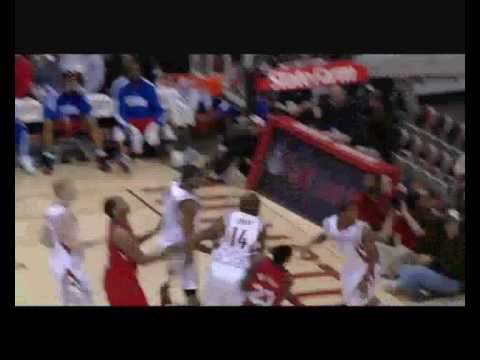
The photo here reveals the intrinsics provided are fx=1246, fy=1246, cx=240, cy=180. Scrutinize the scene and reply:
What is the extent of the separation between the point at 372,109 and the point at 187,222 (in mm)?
1338

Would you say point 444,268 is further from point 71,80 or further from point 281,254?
point 71,80

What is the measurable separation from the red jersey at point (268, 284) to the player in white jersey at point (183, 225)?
13.8 inches

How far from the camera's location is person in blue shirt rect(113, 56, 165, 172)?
25.0 feet

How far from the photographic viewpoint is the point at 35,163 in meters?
7.67

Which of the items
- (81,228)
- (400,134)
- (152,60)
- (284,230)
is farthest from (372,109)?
(81,228)

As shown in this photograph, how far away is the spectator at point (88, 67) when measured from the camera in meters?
7.60

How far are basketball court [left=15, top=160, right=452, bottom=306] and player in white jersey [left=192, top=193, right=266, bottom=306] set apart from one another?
0.06m

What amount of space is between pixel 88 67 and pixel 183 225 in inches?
44.4

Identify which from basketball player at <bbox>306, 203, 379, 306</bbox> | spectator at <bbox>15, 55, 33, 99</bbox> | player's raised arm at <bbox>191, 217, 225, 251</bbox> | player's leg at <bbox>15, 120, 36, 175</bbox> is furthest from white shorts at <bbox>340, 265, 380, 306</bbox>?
spectator at <bbox>15, 55, 33, 99</bbox>


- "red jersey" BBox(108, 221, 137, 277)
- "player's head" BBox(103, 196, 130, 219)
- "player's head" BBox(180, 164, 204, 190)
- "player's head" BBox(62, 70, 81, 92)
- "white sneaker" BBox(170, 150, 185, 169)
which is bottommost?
"red jersey" BBox(108, 221, 137, 277)

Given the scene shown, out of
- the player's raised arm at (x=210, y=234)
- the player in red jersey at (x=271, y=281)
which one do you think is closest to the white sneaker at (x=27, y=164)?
the player's raised arm at (x=210, y=234)

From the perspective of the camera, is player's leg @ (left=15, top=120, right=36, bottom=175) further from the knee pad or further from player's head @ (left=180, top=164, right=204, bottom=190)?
player's head @ (left=180, top=164, right=204, bottom=190)

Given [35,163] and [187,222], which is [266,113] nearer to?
[187,222]

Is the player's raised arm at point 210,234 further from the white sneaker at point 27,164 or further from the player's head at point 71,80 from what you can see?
the player's head at point 71,80
